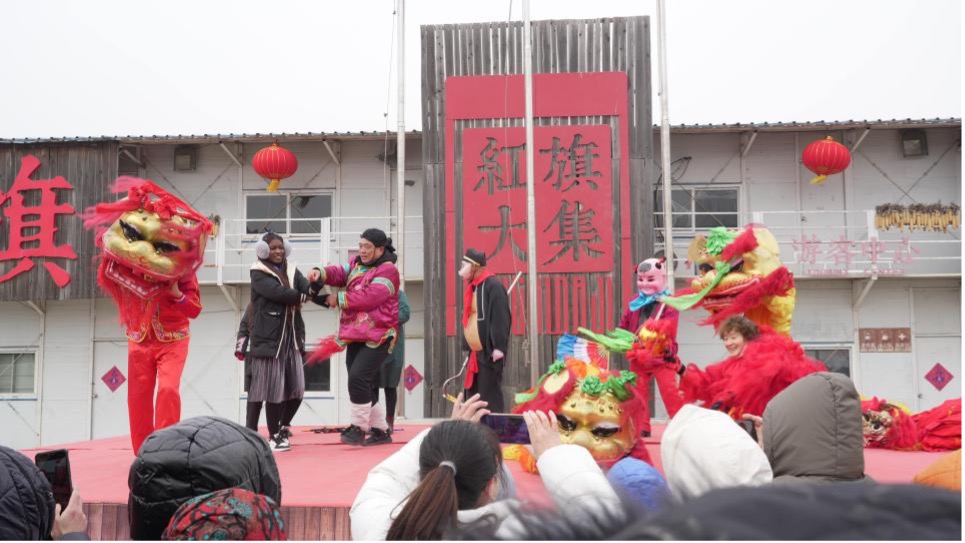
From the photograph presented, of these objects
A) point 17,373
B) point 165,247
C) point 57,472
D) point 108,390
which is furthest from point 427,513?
point 17,373

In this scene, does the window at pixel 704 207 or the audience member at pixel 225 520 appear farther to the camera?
the window at pixel 704 207

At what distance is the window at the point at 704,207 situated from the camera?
1295cm

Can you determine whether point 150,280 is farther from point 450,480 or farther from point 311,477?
point 450,480

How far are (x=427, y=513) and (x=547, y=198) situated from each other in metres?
9.77

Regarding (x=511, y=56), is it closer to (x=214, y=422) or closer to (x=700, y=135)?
(x=700, y=135)

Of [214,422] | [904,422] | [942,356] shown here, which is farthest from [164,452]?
[942,356]

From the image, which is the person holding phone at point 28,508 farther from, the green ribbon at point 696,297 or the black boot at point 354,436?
the black boot at point 354,436

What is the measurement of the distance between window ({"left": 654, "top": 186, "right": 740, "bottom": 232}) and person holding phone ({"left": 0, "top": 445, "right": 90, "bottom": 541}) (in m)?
11.6

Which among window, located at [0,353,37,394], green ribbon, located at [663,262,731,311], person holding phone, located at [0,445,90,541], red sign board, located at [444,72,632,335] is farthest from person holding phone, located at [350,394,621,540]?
window, located at [0,353,37,394]

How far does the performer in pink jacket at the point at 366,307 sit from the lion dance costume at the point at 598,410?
5.77 feet

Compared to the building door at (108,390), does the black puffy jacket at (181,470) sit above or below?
above

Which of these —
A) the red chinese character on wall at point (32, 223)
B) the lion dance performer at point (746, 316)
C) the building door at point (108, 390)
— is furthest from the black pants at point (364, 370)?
the building door at point (108, 390)

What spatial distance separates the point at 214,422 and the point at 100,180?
39.6 feet

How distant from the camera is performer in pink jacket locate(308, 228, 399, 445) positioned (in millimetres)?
6082
